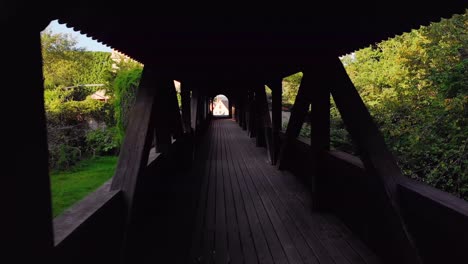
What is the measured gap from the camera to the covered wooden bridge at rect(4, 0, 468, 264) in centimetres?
124

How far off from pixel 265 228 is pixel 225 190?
192 cm

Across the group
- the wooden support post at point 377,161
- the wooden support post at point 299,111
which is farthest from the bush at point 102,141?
the wooden support post at point 377,161

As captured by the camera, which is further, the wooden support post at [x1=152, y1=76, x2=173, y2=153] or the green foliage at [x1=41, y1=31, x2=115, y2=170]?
the green foliage at [x1=41, y1=31, x2=115, y2=170]

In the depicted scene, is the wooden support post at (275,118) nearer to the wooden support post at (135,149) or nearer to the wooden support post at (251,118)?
the wooden support post at (135,149)

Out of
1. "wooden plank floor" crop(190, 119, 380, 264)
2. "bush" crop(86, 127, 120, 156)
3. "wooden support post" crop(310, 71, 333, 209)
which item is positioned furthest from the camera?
"bush" crop(86, 127, 120, 156)

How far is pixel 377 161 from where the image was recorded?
2.78 metres

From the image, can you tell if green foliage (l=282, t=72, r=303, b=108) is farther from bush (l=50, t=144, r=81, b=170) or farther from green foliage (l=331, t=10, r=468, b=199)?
bush (l=50, t=144, r=81, b=170)

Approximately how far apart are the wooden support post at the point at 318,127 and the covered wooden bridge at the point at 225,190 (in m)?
0.02

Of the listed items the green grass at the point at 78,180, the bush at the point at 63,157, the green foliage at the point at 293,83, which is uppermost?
the green foliage at the point at 293,83

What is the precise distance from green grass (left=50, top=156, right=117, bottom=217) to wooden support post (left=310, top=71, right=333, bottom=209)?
26.7ft

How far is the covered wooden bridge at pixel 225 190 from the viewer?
4.07 ft

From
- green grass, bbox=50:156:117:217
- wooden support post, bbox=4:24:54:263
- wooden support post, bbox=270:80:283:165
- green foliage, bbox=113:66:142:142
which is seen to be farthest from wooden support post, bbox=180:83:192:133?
wooden support post, bbox=4:24:54:263

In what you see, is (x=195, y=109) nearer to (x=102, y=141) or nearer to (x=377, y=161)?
(x=102, y=141)

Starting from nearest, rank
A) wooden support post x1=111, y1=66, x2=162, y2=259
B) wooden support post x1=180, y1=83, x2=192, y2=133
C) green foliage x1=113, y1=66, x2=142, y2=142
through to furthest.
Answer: wooden support post x1=111, y1=66, x2=162, y2=259
wooden support post x1=180, y1=83, x2=192, y2=133
green foliage x1=113, y1=66, x2=142, y2=142
